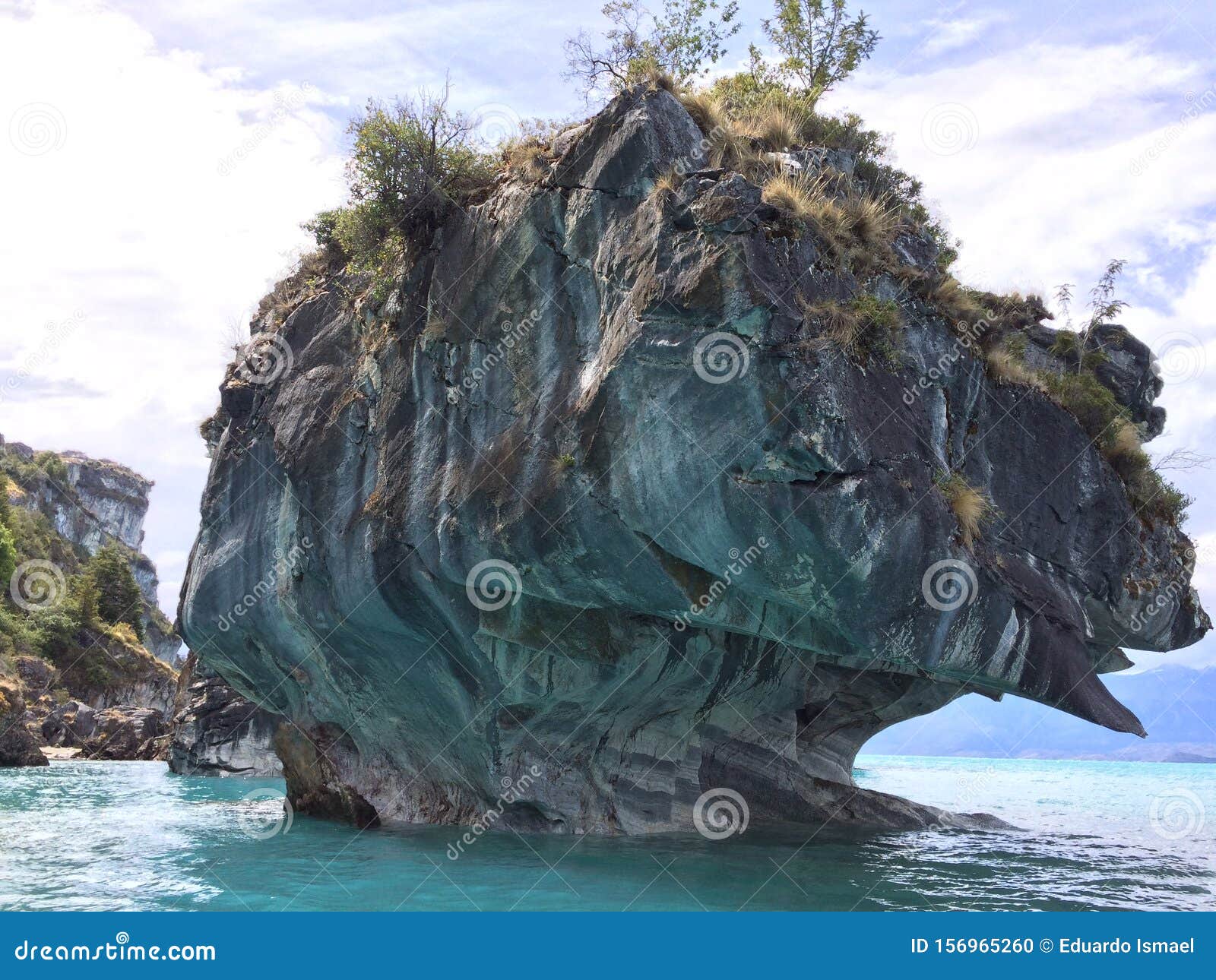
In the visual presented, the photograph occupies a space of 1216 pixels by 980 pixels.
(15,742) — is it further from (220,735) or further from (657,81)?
(657,81)

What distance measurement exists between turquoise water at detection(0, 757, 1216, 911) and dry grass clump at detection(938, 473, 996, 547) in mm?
4638

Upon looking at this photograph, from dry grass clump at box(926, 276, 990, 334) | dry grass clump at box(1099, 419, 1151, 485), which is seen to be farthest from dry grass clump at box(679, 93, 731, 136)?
dry grass clump at box(1099, 419, 1151, 485)

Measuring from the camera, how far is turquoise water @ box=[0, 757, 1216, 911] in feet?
39.0

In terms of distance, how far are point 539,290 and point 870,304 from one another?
524 cm

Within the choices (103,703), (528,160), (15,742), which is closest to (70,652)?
(103,703)

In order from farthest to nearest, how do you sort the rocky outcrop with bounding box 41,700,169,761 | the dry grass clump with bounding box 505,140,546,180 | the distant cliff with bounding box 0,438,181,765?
1. the distant cliff with bounding box 0,438,181,765
2. the rocky outcrop with bounding box 41,700,169,761
3. the dry grass clump with bounding box 505,140,546,180

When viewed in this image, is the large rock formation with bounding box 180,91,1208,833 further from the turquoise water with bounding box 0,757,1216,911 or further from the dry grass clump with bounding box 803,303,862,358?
the turquoise water with bounding box 0,757,1216,911

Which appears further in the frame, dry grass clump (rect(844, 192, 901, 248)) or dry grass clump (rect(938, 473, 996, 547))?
dry grass clump (rect(844, 192, 901, 248))

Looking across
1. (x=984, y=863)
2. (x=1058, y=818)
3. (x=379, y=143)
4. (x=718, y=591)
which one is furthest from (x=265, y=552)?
(x=1058, y=818)

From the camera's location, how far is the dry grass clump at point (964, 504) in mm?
12836

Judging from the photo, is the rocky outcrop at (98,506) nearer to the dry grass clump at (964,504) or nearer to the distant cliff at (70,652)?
the distant cliff at (70,652)

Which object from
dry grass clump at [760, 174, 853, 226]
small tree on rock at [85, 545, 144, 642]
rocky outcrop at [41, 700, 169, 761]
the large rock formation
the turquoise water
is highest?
dry grass clump at [760, 174, 853, 226]

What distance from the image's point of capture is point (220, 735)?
4681 cm

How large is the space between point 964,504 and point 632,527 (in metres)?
4.48
